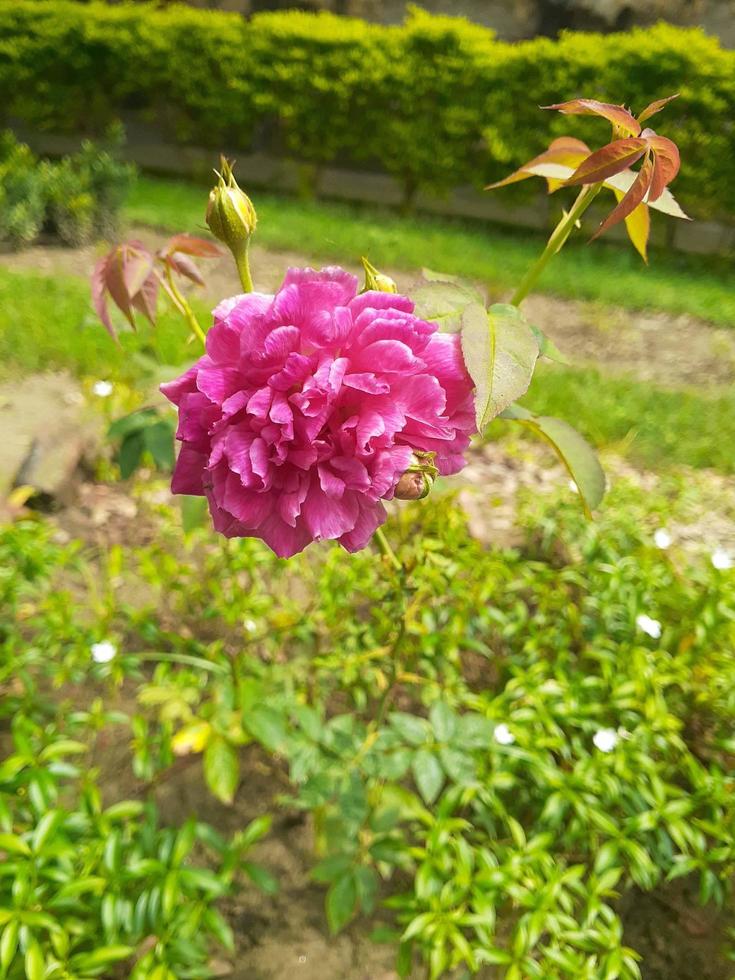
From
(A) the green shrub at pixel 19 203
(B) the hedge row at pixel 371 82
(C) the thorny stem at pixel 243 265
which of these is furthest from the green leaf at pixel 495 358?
(B) the hedge row at pixel 371 82

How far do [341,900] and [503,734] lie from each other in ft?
1.29

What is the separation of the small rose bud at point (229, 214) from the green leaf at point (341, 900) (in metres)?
0.95

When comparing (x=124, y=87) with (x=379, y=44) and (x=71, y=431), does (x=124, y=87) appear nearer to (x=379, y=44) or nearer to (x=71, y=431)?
(x=379, y=44)

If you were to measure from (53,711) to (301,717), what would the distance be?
638 millimetres

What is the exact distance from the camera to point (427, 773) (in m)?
1.09

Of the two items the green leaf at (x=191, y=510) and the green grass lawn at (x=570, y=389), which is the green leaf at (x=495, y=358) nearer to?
the green leaf at (x=191, y=510)

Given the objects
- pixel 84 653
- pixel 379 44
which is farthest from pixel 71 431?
pixel 379 44

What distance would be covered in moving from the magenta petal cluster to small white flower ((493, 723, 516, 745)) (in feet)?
2.73

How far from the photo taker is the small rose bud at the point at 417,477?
57 cm

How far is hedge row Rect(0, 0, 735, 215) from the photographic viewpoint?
19.8 ft

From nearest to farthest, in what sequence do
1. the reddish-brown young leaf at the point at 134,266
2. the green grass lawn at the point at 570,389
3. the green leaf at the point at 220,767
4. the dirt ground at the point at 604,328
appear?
the reddish-brown young leaf at the point at 134,266 < the green leaf at the point at 220,767 < the green grass lawn at the point at 570,389 < the dirt ground at the point at 604,328

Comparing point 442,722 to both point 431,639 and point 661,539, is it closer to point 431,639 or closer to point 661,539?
point 431,639

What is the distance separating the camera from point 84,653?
149cm

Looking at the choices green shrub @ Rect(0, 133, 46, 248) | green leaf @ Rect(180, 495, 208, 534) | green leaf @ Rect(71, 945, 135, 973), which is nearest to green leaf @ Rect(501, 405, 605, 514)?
green leaf @ Rect(180, 495, 208, 534)
